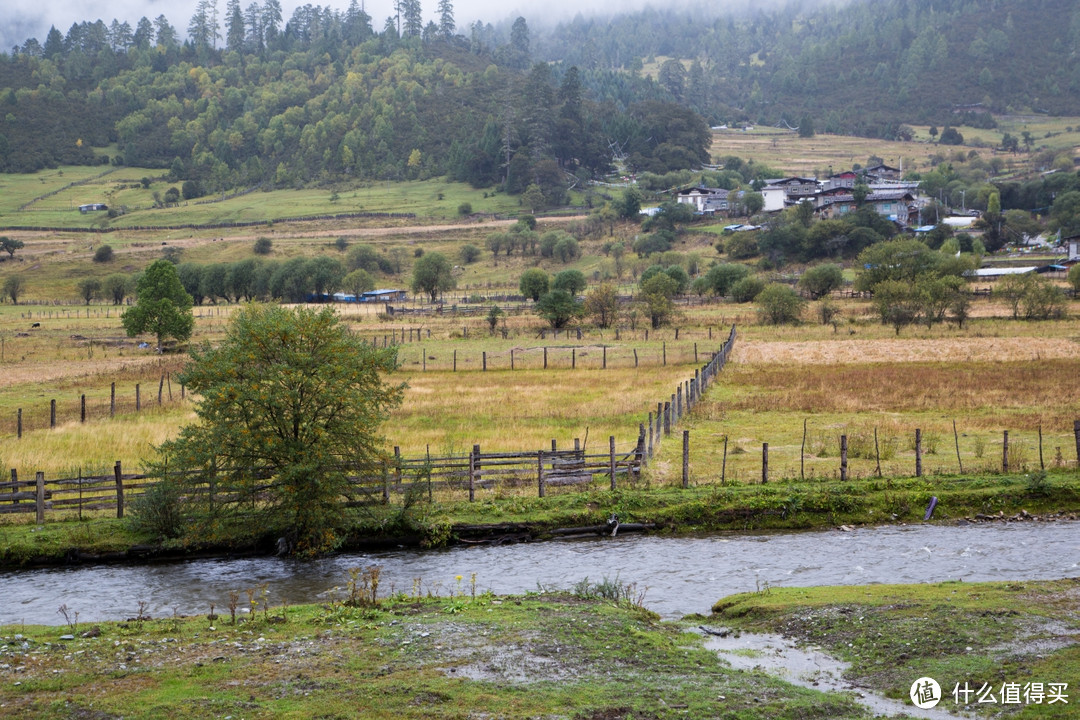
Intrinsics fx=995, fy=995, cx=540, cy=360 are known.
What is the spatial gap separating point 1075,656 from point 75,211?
702ft

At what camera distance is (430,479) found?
1096 inches

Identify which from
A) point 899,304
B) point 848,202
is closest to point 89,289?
point 899,304

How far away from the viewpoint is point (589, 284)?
130 m

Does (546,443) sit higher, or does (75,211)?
(75,211)

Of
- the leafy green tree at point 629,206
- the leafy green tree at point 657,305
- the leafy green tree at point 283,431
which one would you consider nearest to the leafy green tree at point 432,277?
the leafy green tree at point 657,305

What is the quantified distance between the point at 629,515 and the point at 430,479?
5673mm

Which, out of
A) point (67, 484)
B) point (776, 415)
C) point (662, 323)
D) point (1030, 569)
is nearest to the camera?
point (1030, 569)

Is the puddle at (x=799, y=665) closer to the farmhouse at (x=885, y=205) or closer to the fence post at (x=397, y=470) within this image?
the fence post at (x=397, y=470)

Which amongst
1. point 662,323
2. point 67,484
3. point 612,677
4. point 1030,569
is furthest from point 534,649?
point 662,323

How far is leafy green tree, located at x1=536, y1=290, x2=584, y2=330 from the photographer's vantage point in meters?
79.8

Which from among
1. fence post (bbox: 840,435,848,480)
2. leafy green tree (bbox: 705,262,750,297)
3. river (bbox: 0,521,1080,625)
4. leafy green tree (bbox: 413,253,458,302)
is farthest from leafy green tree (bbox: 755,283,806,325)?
river (bbox: 0,521,1080,625)

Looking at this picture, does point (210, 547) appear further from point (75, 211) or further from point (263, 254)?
point (75, 211)

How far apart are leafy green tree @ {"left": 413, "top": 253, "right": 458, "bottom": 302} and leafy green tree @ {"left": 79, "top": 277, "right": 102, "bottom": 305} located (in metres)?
43.0

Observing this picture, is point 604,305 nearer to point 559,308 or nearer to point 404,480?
point 559,308
